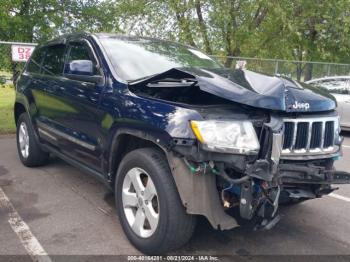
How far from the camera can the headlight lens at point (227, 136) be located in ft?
9.20

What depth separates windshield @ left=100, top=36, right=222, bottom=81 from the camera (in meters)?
3.96

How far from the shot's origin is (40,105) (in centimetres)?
526

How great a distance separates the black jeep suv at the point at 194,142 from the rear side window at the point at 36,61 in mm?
1658

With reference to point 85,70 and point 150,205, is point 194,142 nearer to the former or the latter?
point 150,205

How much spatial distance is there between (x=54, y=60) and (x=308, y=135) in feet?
11.3

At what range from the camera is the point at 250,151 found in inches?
111

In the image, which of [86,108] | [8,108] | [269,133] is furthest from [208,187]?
[8,108]

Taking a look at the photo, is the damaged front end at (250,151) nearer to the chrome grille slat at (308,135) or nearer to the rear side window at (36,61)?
the chrome grille slat at (308,135)

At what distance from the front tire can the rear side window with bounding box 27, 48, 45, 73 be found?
2.81 m

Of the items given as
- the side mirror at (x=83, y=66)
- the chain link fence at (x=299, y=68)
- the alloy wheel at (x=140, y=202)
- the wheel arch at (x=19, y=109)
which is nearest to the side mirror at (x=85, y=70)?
the side mirror at (x=83, y=66)

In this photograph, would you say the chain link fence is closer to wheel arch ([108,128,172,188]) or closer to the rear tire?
the rear tire

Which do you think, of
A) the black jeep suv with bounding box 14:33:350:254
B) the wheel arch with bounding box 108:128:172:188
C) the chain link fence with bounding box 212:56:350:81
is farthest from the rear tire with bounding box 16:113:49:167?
the chain link fence with bounding box 212:56:350:81

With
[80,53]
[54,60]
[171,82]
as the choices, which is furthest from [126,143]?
[54,60]

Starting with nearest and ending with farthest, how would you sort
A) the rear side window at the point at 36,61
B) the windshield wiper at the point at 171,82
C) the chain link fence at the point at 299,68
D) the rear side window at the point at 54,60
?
the windshield wiper at the point at 171,82
the rear side window at the point at 54,60
the rear side window at the point at 36,61
the chain link fence at the point at 299,68
